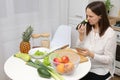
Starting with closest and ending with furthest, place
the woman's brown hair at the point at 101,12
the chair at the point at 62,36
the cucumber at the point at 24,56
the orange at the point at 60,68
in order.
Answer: the orange at the point at 60,68 < the cucumber at the point at 24,56 < the woman's brown hair at the point at 101,12 < the chair at the point at 62,36

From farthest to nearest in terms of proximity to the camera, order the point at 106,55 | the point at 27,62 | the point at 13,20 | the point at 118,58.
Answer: the point at 118,58 → the point at 13,20 → the point at 106,55 → the point at 27,62

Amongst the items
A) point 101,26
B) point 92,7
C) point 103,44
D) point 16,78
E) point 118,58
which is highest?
point 92,7

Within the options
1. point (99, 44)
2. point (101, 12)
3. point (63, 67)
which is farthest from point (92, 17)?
point (63, 67)

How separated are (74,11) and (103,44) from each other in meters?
1.17

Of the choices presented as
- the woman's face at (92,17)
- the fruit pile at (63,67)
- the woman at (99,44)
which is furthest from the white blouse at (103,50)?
the fruit pile at (63,67)

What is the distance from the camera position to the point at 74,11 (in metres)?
2.78

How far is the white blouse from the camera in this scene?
1.69 meters

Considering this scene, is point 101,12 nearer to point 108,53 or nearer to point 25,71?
point 108,53

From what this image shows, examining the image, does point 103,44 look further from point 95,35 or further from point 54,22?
point 54,22

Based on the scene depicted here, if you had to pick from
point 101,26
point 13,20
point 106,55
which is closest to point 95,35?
point 101,26

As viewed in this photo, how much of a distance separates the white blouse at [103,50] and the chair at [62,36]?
0.73 metres

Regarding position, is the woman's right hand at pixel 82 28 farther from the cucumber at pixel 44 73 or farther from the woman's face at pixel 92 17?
the cucumber at pixel 44 73

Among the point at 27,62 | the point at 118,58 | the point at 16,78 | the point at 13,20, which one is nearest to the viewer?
the point at 16,78

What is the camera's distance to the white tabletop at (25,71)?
1.36 meters
